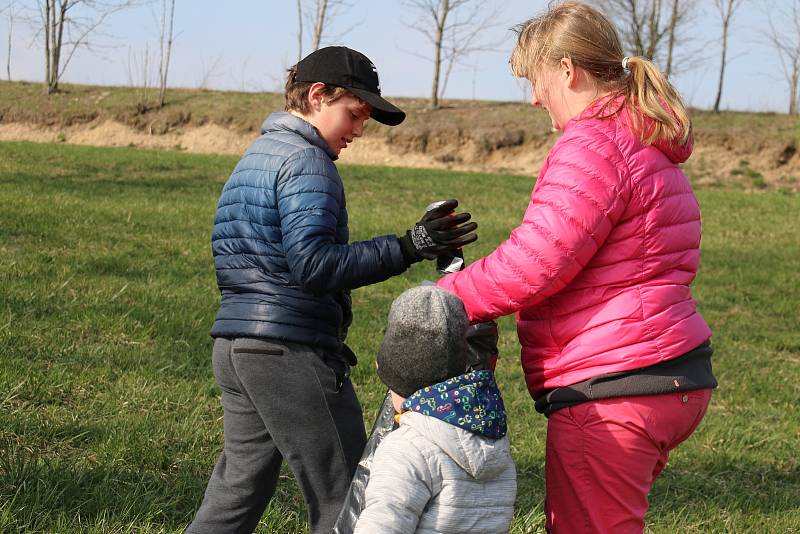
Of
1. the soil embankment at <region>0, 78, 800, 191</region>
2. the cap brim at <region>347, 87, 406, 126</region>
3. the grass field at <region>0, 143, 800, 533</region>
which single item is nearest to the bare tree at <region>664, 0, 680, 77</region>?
the soil embankment at <region>0, 78, 800, 191</region>

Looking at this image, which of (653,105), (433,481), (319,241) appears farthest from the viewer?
(319,241)

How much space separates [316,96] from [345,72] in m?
0.12

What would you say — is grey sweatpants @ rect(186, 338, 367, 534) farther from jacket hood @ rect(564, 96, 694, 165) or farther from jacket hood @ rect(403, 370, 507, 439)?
jacket hood @ rect(564, 96, 694, 165)

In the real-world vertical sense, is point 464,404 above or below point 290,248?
below

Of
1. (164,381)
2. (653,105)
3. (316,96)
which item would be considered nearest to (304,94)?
(316,96)

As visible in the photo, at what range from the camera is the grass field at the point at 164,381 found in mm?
3547

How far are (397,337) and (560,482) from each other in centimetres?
67

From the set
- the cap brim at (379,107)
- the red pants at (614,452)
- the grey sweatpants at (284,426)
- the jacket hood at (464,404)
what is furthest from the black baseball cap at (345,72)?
the red pants at (614,452)

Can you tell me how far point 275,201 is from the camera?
262 centimetres

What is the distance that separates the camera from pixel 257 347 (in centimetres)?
262

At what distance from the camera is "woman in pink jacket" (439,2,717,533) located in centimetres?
234

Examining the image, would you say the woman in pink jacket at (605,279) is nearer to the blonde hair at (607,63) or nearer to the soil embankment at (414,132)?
the blonde hair at (607,63)

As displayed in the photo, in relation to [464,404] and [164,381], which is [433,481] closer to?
[464,404]

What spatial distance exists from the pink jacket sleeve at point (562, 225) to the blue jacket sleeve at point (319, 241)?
354mm
